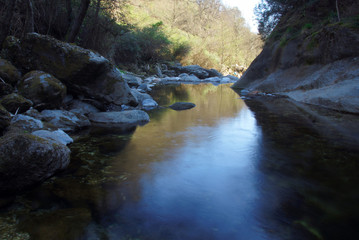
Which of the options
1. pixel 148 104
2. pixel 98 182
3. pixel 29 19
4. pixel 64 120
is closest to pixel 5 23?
pixel 29 19

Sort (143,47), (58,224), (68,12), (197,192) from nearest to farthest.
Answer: (58,224) < (197,192) < (68,12) < (143,47)

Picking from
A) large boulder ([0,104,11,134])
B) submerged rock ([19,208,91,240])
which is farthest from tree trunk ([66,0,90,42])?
submerged rock ([19,208,91,240])

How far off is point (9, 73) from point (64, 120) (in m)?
1.60

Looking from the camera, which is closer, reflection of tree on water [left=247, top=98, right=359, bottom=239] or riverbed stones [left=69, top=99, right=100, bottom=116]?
reflection of tree on water [left=247, top=98, right=359, bottom=239]

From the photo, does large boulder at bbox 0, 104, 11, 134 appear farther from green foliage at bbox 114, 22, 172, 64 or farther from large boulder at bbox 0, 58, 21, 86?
green foliage at bbox 114, 22, 172, 64

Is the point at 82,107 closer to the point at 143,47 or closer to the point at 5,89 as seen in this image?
the point at 5,89

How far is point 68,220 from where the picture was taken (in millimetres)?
1869

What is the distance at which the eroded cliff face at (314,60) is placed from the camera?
6402 millimetres

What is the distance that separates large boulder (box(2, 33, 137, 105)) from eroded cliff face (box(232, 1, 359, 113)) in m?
5.62

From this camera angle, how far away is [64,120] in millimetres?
4316

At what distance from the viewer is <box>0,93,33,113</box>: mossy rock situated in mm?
3900

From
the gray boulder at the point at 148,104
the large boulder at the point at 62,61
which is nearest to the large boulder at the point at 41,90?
the large boulder at the point at 62,61

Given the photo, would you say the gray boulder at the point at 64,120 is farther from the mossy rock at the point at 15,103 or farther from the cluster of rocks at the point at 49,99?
the mossy rock at the point at 15,103

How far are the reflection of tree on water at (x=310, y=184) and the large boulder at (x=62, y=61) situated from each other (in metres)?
3.85
